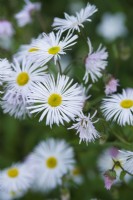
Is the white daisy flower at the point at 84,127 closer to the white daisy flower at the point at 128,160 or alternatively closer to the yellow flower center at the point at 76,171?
the white daisy flower at the point at 128,160

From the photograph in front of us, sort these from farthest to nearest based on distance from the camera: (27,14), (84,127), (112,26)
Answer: (112,26) → (27,14) → (84,127)

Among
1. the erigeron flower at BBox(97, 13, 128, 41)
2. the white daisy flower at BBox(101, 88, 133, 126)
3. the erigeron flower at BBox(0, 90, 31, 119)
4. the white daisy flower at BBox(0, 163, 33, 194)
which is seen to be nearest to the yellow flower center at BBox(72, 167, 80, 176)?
the white daisy flower at BBox(0, 163, 33, 194)

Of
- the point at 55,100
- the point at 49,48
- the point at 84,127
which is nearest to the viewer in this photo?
the point at 84,127

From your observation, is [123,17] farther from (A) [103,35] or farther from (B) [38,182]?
(B) [38,182]

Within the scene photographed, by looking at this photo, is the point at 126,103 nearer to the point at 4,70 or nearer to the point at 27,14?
the point at 4,70

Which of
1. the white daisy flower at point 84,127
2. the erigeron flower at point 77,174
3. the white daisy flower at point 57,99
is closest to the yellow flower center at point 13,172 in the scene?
the erigeron flower at point 77,174

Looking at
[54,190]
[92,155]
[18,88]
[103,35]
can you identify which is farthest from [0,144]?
[18,88]

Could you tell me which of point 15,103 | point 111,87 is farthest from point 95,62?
point 15,103
